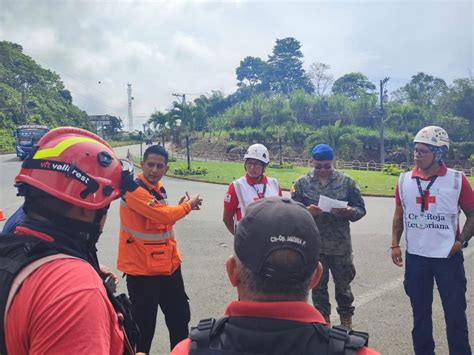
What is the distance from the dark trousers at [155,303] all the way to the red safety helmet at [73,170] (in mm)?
1823

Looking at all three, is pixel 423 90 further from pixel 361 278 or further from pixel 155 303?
pixel 155 303

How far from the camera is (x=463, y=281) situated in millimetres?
3281

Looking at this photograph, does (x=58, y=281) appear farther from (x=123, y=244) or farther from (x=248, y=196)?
(x=248, y=196)

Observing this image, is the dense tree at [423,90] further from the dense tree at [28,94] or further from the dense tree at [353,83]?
the dense tree at [28,94]

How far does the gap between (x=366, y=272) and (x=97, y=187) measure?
5245 millimetres

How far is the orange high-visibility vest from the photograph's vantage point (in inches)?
122

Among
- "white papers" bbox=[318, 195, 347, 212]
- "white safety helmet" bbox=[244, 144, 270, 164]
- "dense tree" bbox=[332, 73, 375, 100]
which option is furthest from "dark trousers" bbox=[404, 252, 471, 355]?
"dense tree" bbox=[332, 73, 375, 100]

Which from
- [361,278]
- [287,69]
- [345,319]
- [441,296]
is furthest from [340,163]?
[287,69]

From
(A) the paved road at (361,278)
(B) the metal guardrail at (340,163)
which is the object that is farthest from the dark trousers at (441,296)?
(B) the metal guardrail at (340,163)

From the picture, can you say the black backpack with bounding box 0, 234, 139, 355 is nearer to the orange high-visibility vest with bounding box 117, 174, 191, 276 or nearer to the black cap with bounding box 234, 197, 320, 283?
the black cap with bounding box 234, 197, 320, 283

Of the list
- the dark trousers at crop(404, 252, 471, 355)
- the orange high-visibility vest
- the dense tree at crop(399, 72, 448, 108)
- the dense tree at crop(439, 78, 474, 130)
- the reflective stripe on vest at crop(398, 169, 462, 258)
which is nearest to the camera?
the orange high-visibility vest

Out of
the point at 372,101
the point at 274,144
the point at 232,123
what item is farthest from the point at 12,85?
the point at 372,101

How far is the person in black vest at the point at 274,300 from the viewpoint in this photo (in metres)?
1.13

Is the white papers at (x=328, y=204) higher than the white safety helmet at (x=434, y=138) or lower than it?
lower
